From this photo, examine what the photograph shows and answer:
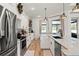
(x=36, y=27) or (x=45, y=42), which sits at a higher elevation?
(x=36, y=27)

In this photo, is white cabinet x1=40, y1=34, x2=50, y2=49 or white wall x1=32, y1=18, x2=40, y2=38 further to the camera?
white wall x1=32, y1=18, x2=40, y2=38

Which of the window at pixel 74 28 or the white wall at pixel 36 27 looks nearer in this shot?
the window at pixel 74 28

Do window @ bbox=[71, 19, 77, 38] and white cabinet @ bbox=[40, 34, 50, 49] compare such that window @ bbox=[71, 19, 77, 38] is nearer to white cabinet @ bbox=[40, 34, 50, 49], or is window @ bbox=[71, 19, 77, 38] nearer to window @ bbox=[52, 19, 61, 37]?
window @ bbox=[52, 19, 61, 37]

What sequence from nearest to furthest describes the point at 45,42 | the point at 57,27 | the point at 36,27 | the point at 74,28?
the point at 74,28 < the point at 57,27 < the point at 45,42 < the point at 36,27

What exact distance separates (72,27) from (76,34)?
31 cm

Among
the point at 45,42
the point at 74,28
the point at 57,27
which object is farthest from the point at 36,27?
the point at 74,28

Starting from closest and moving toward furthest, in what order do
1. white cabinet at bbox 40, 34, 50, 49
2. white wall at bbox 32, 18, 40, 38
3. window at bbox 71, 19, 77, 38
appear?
1. window at bbox 71, 19, 77, 38
2. white cabinet at bbox 40, 34, 50, 49
3. white wall at bbox 32, 18, 40, 38

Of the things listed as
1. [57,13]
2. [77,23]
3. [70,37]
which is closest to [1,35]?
[77,23]

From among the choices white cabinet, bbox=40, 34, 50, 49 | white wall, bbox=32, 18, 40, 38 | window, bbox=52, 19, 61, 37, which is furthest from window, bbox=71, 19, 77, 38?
white wall, bbox=32, 18, 40, 38

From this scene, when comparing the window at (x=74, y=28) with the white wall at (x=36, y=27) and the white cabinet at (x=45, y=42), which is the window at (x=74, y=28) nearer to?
the white cabinet at (x=45, y=42)

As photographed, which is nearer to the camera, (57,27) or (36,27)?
(57,27)

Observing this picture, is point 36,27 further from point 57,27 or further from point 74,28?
point 74,28

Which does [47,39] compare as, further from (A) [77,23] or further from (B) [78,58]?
(B) [78,58]

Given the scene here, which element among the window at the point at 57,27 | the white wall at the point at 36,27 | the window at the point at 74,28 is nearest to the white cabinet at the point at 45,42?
the window at the point at 57,27
